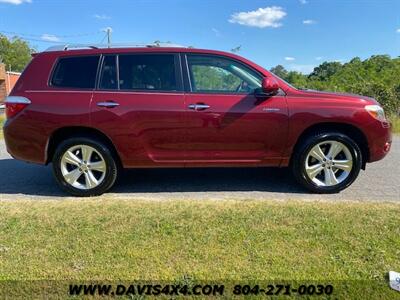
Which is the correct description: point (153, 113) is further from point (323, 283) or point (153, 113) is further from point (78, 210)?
point (323, 283)

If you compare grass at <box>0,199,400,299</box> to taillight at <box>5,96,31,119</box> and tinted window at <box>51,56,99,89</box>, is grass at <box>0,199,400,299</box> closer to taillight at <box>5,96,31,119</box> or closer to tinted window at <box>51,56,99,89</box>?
taillight at <box>5,96,31,119</box>

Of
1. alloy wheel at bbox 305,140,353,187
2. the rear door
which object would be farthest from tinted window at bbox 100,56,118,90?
alloy wheel at bbox 305,140,353,187

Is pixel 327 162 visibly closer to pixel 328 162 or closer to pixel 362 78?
pixel 328 162

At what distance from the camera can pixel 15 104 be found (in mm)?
4715

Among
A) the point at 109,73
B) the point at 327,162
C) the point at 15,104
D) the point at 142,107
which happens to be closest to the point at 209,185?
the point at 142,107

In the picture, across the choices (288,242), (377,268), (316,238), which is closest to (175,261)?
(288,242)

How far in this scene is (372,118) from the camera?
471 centimetres

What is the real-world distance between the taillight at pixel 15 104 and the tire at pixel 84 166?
2.12ft

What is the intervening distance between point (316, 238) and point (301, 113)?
69.2 inches

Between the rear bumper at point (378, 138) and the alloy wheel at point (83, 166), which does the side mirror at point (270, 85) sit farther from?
the alloy wheel at point (83, 166)

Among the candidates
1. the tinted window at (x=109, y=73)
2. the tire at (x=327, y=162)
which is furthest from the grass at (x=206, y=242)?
the tinted window at (x=109, y=73)

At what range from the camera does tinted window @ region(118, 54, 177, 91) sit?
4.73 metres

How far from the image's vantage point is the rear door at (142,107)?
4.63 meters

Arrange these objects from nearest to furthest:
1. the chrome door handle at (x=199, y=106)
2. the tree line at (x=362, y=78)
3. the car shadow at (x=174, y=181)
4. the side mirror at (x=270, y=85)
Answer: the side mirror at (x=270, y=85) → the chrome door handle at (x=199, y=106) → the car shadow at (x=174, y=181) → the tree line at (x=362, y=78)
